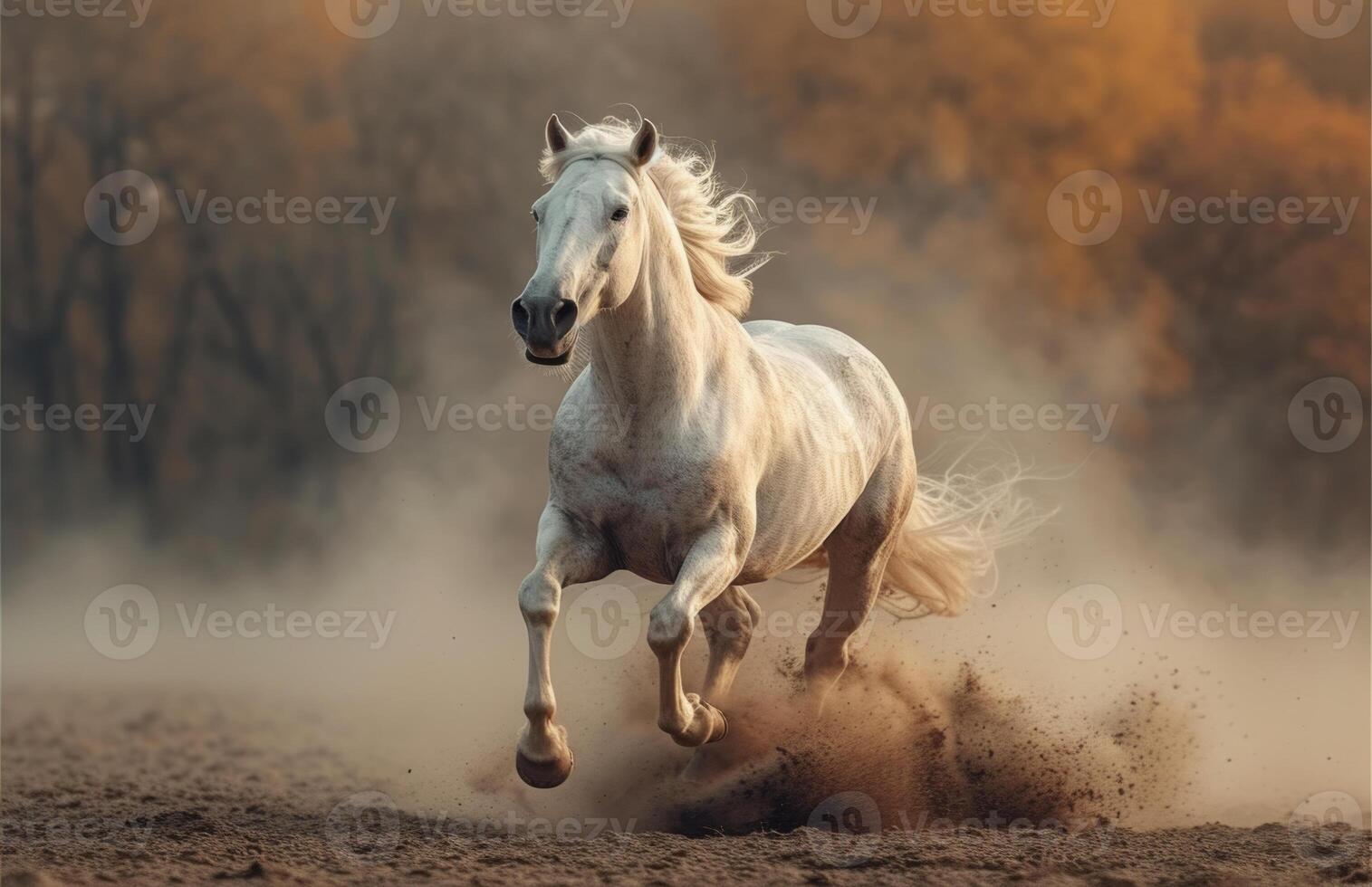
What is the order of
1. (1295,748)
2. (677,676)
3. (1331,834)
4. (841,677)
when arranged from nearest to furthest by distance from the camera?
(677,676), (1331,834), (841,677), (1295,748)

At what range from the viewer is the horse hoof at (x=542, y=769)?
5500 millimetres

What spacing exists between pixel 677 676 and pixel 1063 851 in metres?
1.79

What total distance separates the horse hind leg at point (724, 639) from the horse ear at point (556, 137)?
2381 mm

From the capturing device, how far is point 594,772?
322 inches

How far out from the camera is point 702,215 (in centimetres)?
636

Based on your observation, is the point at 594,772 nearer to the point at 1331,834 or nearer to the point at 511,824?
the point at 511,824

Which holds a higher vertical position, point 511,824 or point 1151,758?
point 1151,758

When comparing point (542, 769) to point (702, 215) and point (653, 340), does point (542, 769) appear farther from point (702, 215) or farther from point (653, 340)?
point (702, 215)

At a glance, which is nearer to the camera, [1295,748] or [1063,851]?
[1063,851]

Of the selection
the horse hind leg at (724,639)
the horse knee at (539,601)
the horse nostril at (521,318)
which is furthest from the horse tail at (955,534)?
the horse nostril at (521,318)

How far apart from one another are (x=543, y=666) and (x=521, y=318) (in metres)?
1.22

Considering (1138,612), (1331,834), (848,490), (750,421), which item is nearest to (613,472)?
(750,421)

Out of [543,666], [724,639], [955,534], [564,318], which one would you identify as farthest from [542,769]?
[955,534]

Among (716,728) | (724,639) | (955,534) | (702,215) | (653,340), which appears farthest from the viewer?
(955,534)
